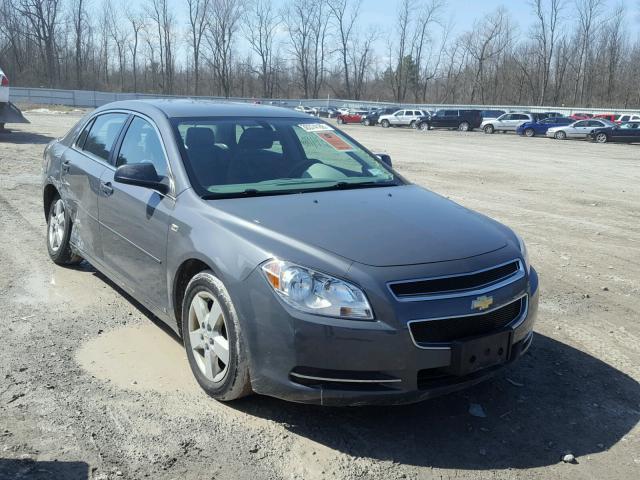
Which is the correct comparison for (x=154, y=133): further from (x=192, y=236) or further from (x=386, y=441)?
(x=386, y=441)

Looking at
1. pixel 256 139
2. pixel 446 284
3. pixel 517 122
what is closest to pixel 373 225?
pixel 446 284

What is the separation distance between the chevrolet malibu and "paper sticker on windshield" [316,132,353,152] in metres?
0.02

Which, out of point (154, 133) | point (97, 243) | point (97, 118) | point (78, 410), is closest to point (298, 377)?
point (78, 410)

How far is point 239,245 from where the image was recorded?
326cm

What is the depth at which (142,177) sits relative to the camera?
13.0 ft

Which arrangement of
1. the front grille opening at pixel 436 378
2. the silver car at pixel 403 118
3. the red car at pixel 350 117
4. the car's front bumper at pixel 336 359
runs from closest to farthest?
1. the car's front bumper at pixel 336 359
2. the front grille opening at pixel 436 378
3. the silver car at pixel 403 118
4. the red car at pixel 350 117

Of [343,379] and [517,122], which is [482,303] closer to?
[343,379]

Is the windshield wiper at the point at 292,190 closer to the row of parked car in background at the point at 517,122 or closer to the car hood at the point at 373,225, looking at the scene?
the car hood at the point at 373,225

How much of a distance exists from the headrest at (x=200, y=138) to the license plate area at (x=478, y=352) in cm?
228

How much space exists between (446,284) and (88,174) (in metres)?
3.38

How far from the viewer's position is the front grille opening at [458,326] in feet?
9.64

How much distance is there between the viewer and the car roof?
4.57 metres

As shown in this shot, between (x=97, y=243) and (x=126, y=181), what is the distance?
1161 millimetres

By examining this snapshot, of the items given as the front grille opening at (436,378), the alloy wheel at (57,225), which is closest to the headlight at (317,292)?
the front grille opening at (436,378)
